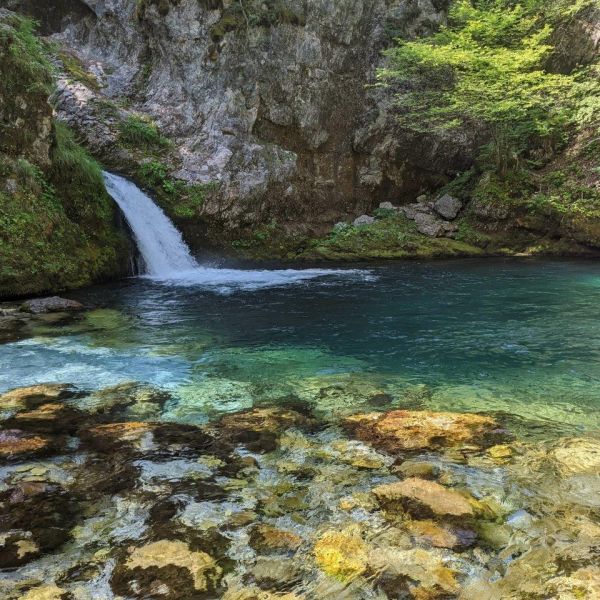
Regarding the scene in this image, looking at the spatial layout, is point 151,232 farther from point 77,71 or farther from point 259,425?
point 259,425

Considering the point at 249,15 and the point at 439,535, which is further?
the point at 249,15

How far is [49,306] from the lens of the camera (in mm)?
9133

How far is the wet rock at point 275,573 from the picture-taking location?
2418 millimetres

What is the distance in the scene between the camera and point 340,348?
22.9 feet

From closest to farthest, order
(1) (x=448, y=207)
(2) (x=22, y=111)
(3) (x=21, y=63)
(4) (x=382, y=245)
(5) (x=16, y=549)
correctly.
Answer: (5) (x=16, y=549) → (3) (x=21, y=63) → (2) (x=22, y=111) → (4) (x=382, y=245) → (1) (x=448, y=207)

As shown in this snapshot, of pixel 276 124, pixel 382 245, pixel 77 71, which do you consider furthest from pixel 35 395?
pixel 77 71

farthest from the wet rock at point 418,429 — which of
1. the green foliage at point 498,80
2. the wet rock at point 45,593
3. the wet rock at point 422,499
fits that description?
the green foliage at point 498,80

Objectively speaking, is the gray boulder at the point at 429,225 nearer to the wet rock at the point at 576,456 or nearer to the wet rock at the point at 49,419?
the wet rock at the point at 576,456

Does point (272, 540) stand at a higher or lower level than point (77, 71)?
lower

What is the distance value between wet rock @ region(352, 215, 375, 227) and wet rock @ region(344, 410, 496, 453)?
48.4 ft

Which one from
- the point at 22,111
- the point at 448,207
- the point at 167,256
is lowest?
the point at 167,256

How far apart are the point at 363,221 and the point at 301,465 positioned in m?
16.1

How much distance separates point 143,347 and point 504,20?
16539 millimetres

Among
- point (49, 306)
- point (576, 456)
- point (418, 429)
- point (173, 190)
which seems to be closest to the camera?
point (576, 456)
